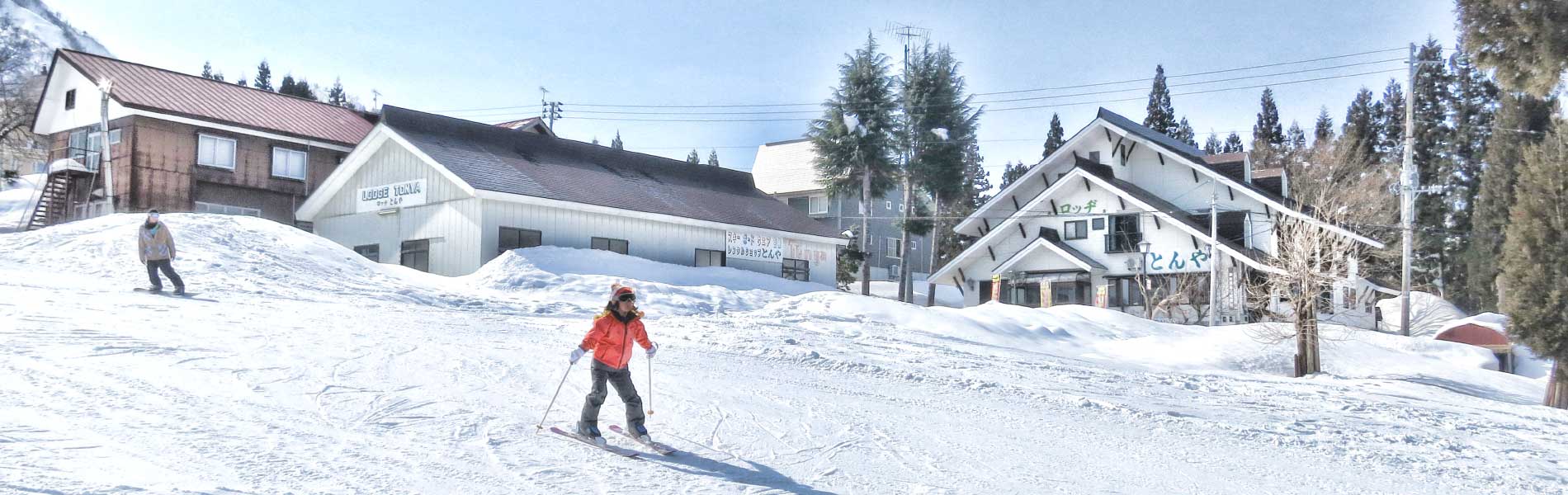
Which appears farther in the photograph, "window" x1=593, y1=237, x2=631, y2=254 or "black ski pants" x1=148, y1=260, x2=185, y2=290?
"window" x1=593, y1=237, x2=631, y2=254

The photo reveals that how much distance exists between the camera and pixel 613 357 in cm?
845

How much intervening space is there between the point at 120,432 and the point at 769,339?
939 cm

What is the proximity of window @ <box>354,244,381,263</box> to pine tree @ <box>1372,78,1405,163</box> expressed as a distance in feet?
156

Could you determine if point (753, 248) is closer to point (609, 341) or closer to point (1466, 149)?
point (609, 341)

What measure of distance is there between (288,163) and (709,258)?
1304 cm

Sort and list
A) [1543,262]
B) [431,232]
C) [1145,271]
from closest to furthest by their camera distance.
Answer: [1543,262]
[431,232]
[1145,271]

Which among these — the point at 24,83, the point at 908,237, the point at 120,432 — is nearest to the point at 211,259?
the point at 120,432

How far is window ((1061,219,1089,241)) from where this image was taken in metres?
34.4

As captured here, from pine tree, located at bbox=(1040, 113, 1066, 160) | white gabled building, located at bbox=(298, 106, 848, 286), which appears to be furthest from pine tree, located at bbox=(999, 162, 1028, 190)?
white gabled building, located at bbox=(298, 106, 848, 286)

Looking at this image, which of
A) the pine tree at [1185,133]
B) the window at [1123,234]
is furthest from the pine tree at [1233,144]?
the window at [1123,234]

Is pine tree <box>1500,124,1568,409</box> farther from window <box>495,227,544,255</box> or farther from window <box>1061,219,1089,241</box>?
window <box>495,227,544,255</box>

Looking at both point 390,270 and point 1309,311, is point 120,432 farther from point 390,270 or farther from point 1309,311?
point 1309,311

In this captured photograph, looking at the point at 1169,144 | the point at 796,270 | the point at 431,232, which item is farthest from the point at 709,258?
the point at 1169,144

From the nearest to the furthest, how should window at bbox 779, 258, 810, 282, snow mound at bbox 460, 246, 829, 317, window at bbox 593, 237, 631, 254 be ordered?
snow mound at bbox 460, 246, 829, 317
window at bbox 593, 237, 631, 254
window at bbox 779, 258, 810, 282
